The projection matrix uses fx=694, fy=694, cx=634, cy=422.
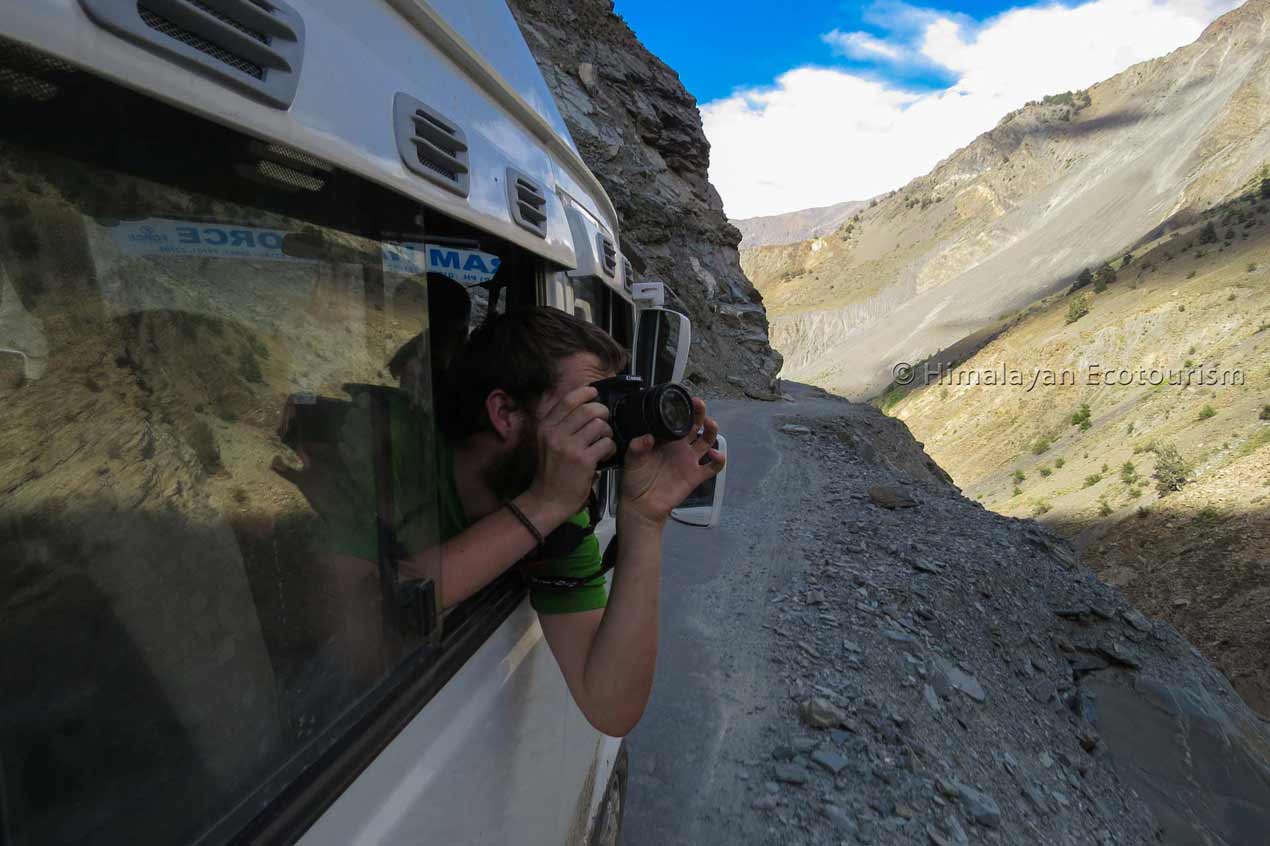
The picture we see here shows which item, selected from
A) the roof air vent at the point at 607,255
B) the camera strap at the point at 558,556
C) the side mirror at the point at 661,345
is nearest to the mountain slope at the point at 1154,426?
the side mirror at the point at 661,345

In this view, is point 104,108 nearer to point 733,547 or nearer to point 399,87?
point 399,87

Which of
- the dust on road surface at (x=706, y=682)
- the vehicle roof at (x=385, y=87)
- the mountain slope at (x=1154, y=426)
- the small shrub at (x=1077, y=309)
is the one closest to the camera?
the vehicle roof at (x=385, y=87)

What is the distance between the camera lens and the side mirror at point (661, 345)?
2.43 m

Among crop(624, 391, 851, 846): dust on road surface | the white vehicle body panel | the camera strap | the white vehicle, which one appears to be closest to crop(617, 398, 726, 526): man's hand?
the camera strap

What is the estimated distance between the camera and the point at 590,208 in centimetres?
217

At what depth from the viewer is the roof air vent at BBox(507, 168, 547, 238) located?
1.32m

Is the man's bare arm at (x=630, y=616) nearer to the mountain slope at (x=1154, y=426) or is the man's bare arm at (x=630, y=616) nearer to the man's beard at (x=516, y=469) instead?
the man's beard at (x=516, y=469)

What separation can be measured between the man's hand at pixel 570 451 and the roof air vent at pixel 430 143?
44cm

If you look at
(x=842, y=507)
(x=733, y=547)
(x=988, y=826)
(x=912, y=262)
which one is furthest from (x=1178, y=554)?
(x=912, y=262)

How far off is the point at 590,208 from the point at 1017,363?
36.0m

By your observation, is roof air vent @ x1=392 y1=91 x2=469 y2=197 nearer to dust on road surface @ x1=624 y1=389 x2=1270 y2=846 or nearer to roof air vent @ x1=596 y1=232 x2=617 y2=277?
roof air vent @ x1=596 y1=232 x2=617 y2=277

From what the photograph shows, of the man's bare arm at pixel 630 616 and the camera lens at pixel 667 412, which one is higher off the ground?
the camera lens at pixel 667 412

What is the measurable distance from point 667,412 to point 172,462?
855mm

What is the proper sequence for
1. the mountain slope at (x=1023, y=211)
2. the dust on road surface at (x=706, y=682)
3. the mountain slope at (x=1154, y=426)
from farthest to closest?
the mountain slope at (x=1023, y=211)
the mountain slope at (x=1154, y=426)
the dust on road surface at (x=706, y=682)
